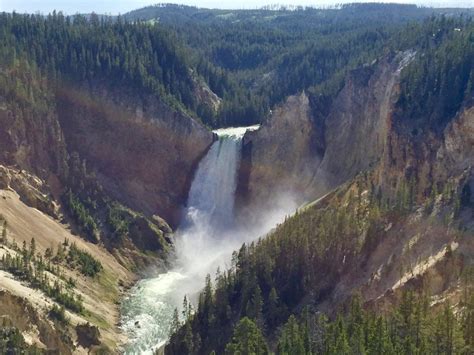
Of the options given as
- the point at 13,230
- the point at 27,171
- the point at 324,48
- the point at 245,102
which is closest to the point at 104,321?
the point at 13,230

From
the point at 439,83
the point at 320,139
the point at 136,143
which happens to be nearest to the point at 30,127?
the point at 136,143

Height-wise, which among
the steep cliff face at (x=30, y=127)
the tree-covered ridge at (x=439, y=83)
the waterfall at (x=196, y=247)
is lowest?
the waterfall at (x=196, y=247)

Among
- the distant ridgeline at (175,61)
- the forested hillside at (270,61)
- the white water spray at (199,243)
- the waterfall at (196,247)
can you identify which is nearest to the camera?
the waterfall at (196,247)

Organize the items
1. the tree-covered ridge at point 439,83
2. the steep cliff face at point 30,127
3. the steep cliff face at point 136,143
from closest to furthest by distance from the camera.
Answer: the tree-covered ridge at point 439,83
the steep cliff face at point 30,127
the steep cliff face at point 136,143

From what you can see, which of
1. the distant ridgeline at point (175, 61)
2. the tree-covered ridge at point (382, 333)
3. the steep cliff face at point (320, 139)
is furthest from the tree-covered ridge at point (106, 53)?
the tree-covered ridge at point (382, 333)

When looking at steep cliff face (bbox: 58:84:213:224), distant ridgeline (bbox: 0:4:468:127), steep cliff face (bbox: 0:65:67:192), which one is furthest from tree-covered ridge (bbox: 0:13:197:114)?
steep cliff face (bbox: 0:65:67:192)

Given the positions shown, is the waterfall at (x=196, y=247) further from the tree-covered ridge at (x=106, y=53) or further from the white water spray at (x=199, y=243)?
the tree-covered ridge at (x=106, y=53)

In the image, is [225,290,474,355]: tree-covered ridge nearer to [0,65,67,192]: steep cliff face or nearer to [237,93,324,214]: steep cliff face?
[237,93,324,214]: steep cliff face
